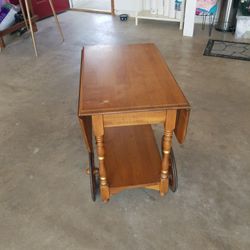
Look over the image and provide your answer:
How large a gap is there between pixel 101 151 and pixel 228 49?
2.93 m

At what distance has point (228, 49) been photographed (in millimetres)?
3527

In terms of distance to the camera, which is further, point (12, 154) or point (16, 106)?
point (16, 106)

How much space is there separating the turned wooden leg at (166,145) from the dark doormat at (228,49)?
2.42 metres

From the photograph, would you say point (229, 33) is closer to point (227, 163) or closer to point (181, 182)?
point (227, 163)

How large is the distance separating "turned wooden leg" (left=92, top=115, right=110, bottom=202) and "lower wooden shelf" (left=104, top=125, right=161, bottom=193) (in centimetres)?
4

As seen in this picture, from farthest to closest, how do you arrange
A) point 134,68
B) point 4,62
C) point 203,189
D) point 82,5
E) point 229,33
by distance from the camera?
point 82,5
point 229,33
point 4,62
point 203,189
point 134,68

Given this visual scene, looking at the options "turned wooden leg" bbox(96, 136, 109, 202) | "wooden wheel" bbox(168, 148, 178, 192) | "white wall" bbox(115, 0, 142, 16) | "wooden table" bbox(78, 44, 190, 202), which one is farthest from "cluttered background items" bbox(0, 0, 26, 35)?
"wooden wheel" bbox(168, 148, 178, 192)

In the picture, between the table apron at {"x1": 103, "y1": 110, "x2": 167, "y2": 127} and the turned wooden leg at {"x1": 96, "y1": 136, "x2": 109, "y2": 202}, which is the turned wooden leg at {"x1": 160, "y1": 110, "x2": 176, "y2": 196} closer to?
the table apron at {"x1": 103, "y1": 110, "x2": 167, "y2": 127}

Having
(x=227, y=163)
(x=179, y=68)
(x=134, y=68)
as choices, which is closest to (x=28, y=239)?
(x=134, y=68)

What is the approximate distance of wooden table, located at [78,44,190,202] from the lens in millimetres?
1164

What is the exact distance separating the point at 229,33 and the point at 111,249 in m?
3.79

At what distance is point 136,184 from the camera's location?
149cm

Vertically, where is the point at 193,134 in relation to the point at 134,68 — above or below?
below

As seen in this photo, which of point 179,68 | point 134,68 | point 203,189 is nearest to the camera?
point 134,68
